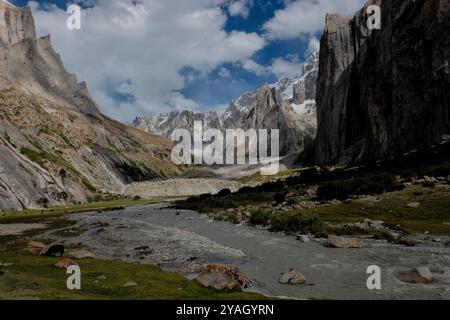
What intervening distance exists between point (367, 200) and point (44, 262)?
50.5m

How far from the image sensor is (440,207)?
57781mm

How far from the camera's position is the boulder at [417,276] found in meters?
28.6

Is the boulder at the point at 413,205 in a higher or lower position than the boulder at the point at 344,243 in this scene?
higher

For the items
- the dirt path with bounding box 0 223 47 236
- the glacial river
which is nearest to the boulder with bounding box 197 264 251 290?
the glacial river

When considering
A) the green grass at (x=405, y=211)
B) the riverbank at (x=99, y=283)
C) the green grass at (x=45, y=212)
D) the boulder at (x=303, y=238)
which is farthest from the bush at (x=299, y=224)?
the green grass at (x=45, y=212)

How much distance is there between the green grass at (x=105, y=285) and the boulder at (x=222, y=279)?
549mm

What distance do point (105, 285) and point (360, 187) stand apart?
60.5m

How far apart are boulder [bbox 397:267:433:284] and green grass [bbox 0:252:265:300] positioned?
36.3ft

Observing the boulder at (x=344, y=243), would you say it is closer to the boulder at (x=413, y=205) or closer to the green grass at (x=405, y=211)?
the green grass at (x=405, y=211)

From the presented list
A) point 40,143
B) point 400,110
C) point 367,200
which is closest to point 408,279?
point 367,200

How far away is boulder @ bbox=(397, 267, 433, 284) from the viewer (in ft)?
93.8

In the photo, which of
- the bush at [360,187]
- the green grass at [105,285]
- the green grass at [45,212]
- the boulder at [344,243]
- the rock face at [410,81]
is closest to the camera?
the green grass at [105,285]

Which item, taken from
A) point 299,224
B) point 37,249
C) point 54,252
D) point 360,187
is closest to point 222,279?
point 54,252

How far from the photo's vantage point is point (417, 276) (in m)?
28.9
